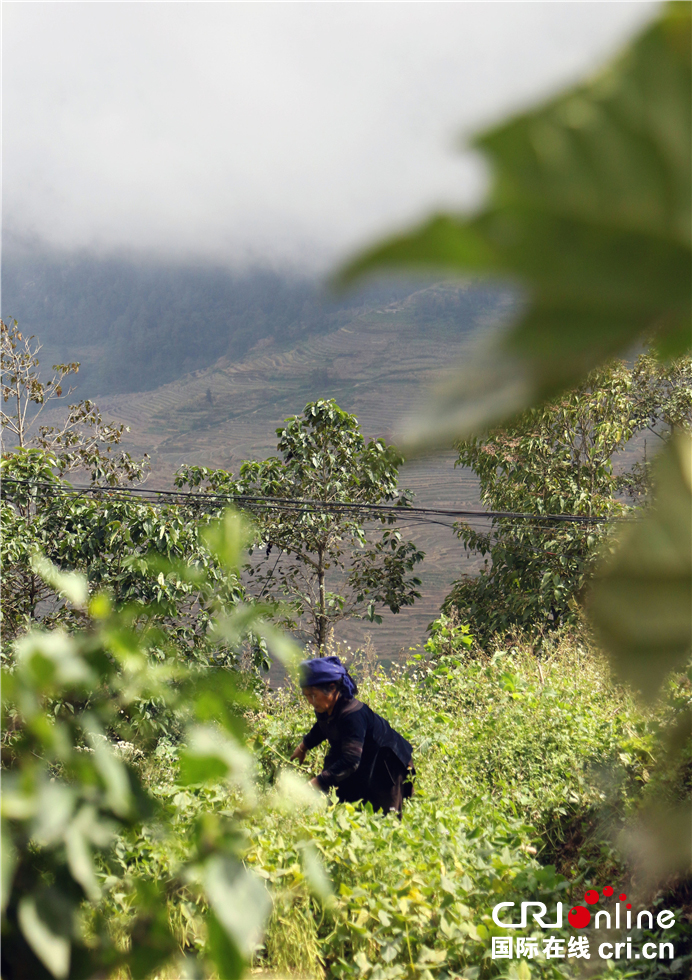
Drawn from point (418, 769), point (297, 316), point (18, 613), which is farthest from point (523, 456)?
point (297, 316)

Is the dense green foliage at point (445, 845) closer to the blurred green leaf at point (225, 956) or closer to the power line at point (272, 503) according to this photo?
the blurred green leaf at point (225, 956)

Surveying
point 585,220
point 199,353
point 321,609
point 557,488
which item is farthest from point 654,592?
point 199,353

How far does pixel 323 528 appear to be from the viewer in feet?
25.8

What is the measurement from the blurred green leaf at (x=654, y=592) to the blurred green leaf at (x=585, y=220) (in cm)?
4

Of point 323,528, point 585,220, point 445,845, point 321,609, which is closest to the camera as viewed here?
point 585,220

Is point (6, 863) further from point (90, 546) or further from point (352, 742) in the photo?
point (90, 546)

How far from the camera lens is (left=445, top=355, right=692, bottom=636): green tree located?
25.0 ft

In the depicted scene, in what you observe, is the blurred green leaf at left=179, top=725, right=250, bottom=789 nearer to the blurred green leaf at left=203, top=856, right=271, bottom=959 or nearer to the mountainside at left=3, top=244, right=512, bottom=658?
the blurred green leaf at left=203, top=856, right=271, bottom=959

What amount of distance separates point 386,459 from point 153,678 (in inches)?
14.1

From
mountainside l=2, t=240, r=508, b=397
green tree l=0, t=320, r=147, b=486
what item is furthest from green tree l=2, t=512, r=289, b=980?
mountainside l=2, t=240, r=508, b=397

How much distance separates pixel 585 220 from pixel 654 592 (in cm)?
8

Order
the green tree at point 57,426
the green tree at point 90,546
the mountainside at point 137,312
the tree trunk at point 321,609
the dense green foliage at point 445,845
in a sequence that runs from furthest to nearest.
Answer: the mountainside at point 137,312
the green tree at point 57,426
the tree trunk at point 321,609
the green tree at point 90,546
the dense green foliage at point 445,845

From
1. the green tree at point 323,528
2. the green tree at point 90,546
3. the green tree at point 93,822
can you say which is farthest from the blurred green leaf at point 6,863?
the green tree at point 323,528

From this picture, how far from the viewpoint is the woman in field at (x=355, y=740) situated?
3.44 metres
